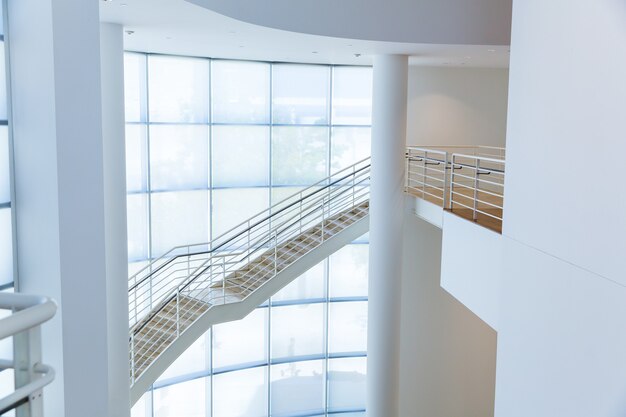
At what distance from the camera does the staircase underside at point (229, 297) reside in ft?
22.6

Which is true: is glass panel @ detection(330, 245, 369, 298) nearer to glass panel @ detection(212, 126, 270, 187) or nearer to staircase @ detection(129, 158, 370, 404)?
glass panel @ detection(212, 126, 270, 187)

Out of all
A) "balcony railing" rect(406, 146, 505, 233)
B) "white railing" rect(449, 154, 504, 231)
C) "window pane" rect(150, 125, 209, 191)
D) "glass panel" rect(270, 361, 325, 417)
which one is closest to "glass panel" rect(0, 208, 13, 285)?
"white railing" rect(449, 154, 504, 231)

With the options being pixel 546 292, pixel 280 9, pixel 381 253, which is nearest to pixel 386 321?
pixel 381 253

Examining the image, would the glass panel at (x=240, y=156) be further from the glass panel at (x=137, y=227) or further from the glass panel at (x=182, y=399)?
the glass panel at (x=182, y=399)

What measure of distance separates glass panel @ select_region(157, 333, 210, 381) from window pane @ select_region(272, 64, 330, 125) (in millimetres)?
3722

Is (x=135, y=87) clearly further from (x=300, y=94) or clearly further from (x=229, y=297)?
(x=229, y=297)

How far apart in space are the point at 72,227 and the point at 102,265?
0.26m

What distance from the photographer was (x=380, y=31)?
6.65 metres

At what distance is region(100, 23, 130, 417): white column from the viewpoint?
18.6 ft

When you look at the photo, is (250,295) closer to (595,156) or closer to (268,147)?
(268,147)

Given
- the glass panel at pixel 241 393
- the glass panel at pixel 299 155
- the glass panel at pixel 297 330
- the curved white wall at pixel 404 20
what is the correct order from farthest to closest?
the glass panel at pixel 297 330, the glass panel at pixel 241 393, the glass panel at pixel 299 155, the curved white wall at pixel 404 20

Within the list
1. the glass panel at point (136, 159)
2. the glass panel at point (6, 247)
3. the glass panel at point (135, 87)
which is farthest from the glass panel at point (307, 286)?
the glass panel at point (6, 247)

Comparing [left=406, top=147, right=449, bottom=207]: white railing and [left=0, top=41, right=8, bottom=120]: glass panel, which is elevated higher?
[left=0, top=41, right=8, bottom=120]: glass panel

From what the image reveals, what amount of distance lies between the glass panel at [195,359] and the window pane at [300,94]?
12.2 ft
